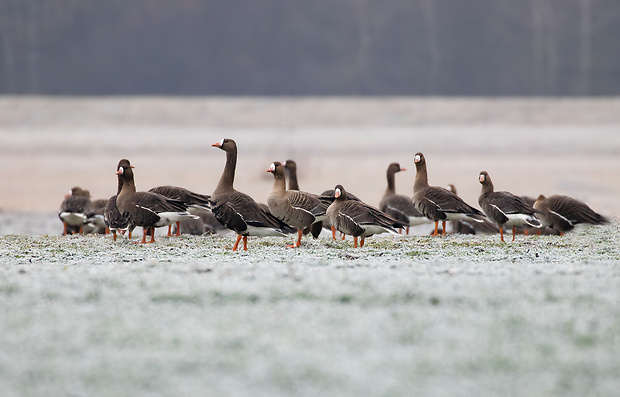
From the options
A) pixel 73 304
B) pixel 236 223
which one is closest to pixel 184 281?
pixel 73 304

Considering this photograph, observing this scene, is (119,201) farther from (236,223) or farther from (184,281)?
(184,281)

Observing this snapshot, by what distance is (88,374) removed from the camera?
16.0 ft

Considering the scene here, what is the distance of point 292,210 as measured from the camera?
11.9 metres

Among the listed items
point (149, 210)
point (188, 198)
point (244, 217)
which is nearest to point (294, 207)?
point (244, 217)

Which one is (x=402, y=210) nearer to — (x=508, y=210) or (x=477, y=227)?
(x=477, y=227)

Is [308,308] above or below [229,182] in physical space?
below

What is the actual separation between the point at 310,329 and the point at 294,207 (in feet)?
20.9

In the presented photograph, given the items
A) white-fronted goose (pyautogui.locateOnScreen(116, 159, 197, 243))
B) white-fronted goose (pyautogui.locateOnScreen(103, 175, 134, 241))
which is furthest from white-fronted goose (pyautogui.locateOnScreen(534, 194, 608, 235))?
white-fronted goose (pyautogui.locateOnScreen(103, 175, 134, 241))

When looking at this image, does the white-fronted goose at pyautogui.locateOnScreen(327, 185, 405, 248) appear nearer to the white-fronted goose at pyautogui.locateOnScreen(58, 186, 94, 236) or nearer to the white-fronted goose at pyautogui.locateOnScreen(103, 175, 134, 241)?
the white-fronted goose at pyautogui.locateOnScreen(103, 175, 134, 241)

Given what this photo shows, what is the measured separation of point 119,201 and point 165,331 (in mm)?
7579

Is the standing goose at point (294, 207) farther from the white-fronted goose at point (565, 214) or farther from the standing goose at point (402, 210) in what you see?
the white-fronted goose at point (565, 214)

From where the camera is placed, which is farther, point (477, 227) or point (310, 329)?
point (477, 227)

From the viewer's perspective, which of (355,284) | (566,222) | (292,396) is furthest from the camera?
(566,222)

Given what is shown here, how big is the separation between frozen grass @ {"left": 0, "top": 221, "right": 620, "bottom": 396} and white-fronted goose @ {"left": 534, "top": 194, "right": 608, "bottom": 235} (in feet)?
16.8
